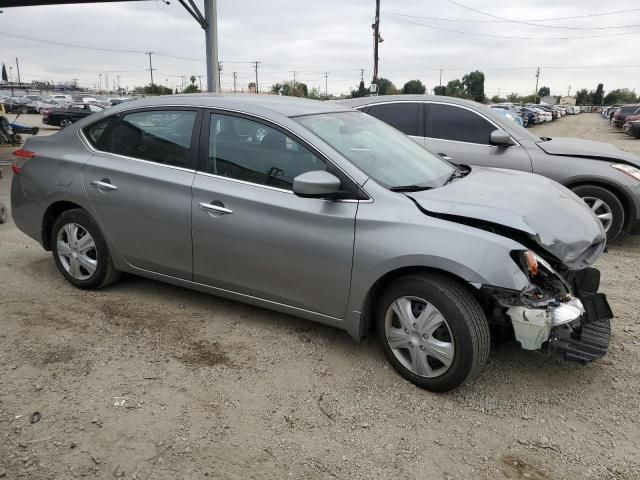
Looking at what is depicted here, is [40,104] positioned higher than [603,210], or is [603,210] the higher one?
[40,104]

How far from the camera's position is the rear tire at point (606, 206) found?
559 centimetres

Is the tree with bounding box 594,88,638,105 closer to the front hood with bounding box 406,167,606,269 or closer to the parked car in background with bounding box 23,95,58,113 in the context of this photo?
the parked car in background with bounding box 23,95,58,113

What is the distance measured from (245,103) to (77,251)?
6.33 ft

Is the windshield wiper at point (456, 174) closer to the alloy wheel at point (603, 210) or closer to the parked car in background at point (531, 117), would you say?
the alloy wheel at point (603, 210)

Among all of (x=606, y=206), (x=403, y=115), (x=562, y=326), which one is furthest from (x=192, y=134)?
(x=606, y=206)

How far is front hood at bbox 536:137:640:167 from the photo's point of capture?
19.0 feet

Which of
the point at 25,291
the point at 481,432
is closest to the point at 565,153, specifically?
the point at 481,432

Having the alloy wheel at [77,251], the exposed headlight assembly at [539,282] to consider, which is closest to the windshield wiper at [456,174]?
the exposed headlight assembly at [539,282]

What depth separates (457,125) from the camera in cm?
630

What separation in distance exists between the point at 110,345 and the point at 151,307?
0.64 meters

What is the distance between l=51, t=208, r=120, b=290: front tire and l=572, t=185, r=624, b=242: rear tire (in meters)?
4.96

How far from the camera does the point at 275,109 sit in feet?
11.5

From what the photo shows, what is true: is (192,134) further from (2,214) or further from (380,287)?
(2,214)

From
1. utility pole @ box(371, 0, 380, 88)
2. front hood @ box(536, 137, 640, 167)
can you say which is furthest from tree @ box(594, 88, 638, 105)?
front hood @ box(536, 137, 640, 167)
